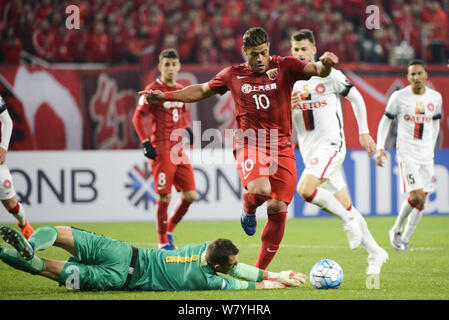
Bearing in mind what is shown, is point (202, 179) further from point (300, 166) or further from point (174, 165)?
point (174, 165)

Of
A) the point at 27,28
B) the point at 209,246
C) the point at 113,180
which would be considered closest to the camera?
the point at 209,246

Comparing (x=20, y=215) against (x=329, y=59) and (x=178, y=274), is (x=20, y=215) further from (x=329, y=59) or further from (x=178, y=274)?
(x=329, y=59)

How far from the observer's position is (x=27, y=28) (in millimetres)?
13500

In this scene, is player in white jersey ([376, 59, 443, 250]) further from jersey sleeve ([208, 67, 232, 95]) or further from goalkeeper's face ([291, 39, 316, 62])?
jersey sleeve ([208, 67, 232, 95])

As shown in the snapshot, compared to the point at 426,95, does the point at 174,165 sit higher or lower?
lower

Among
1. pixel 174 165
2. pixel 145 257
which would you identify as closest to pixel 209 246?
pixel 145 257

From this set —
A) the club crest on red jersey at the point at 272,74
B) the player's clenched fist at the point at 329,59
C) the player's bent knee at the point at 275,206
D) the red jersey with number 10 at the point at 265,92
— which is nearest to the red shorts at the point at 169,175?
the red jersey with number 10 at the point at 265,92

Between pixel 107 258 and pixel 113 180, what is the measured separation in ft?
23.1

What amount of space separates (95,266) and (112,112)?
7.85 m

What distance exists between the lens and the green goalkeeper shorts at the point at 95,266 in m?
5.11

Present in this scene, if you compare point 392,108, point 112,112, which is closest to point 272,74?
point 392,108

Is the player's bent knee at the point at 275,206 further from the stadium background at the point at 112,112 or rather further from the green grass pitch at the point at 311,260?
the stadium background at the point at 112,112

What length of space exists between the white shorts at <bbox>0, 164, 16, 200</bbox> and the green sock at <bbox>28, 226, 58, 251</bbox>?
285 centimetres

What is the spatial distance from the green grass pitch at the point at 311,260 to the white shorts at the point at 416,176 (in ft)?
2.58
